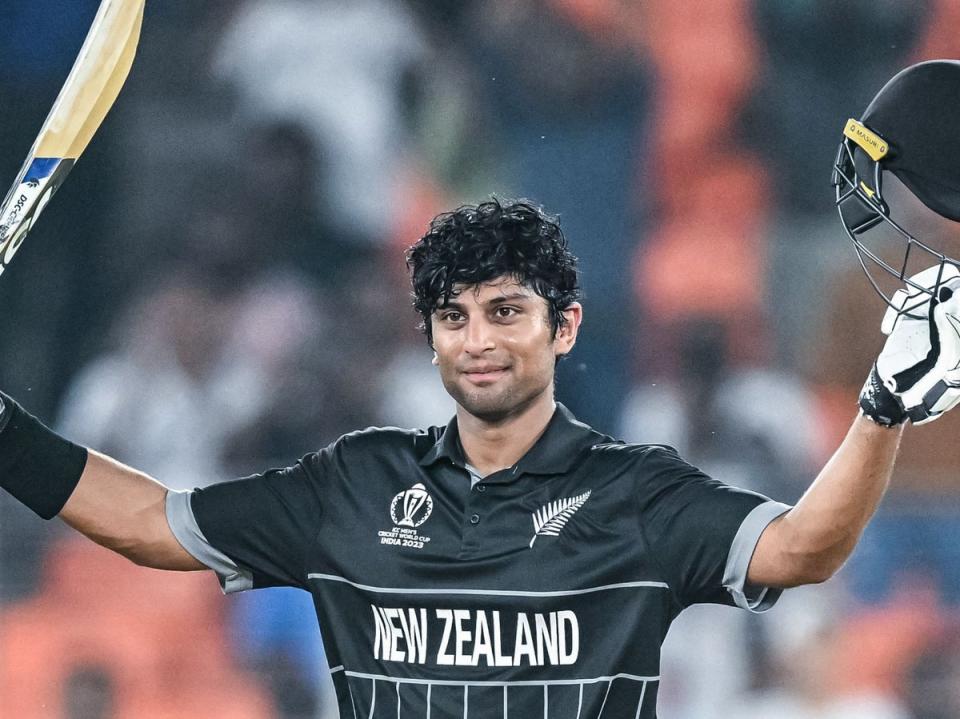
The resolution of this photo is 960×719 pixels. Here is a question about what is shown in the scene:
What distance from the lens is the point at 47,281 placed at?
354cm

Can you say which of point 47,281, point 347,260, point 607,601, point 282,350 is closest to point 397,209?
point 347,260

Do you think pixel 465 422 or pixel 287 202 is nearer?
pixel 465 422

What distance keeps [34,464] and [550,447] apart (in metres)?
0.79

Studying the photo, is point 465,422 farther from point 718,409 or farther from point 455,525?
point 718,409

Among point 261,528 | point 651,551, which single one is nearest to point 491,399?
point 651,551

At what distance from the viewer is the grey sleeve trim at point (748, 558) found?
1.85m

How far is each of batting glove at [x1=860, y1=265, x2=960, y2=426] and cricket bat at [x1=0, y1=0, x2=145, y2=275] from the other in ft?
4.22

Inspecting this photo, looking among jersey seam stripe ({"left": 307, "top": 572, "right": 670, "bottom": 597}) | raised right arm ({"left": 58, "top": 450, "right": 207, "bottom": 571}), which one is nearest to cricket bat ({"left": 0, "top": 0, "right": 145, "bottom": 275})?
raised right arm ({"left": 58, "top": 450, "right": 207, "bottom": 571})

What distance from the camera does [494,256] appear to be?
2088 mm

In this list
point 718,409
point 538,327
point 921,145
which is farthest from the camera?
point 718,409

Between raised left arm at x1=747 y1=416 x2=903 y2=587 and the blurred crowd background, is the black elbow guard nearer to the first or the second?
raised left arm at x1=747 y1=416 x2=903 y2=587

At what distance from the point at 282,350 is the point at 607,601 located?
1.74 meters

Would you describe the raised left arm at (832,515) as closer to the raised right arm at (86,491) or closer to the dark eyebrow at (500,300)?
the dark eyebrow at (500,300)

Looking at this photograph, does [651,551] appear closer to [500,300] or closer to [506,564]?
[506,564]
